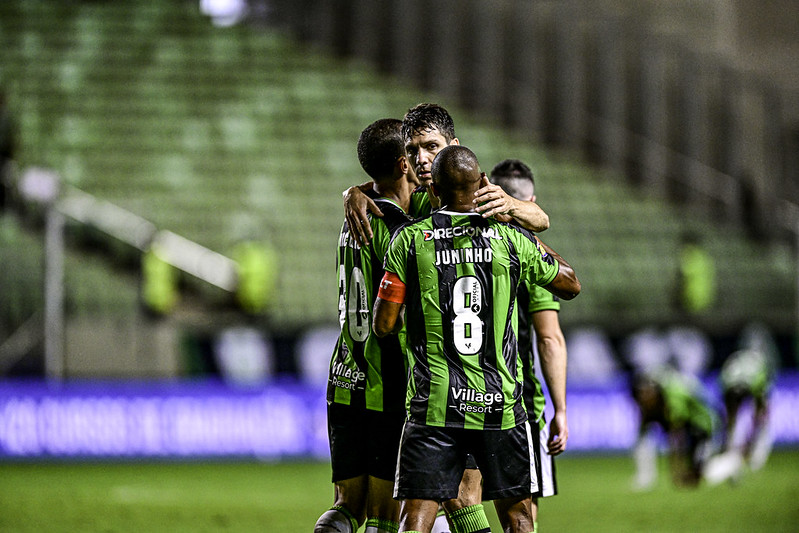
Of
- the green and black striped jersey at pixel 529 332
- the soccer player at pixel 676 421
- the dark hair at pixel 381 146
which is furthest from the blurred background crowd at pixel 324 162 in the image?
the dark hair at pixel 381 146

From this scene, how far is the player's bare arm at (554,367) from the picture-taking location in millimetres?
4566

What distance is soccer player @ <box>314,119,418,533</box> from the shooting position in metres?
4.38

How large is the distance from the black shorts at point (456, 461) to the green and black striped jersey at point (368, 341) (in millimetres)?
375

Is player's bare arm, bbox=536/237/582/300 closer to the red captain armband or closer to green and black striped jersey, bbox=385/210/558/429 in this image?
green and black striped jersey, bbox=385/210/558/429

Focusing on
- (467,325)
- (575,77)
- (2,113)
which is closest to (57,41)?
(2,113)

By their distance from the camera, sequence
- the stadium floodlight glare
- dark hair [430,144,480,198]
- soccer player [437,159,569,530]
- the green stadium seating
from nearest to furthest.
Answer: dark hair [430,144,480,198], soccer player [437,159,569,530], the stadium floodlight glare, the green stadium seating

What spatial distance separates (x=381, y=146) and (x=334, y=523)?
1.53m

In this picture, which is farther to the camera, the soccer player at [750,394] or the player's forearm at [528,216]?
the soccer player at [750,394]

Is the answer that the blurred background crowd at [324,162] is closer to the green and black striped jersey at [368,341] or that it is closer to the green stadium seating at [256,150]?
the green stadium seating at [256,150]

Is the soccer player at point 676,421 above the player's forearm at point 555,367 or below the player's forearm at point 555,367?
below

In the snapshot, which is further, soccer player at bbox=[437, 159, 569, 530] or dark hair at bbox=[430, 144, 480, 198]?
soccer player at bbox=[437, 159, 569, 530]

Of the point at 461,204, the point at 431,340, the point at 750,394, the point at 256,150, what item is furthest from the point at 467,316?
the point at 256,150

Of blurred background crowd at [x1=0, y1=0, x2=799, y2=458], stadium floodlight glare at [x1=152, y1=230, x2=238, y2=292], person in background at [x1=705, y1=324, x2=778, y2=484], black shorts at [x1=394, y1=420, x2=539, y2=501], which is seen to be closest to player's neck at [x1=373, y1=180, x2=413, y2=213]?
black shorts at [x1=394, y1=420, x2=539, y2=501]

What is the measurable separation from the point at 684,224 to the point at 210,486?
892 cm
